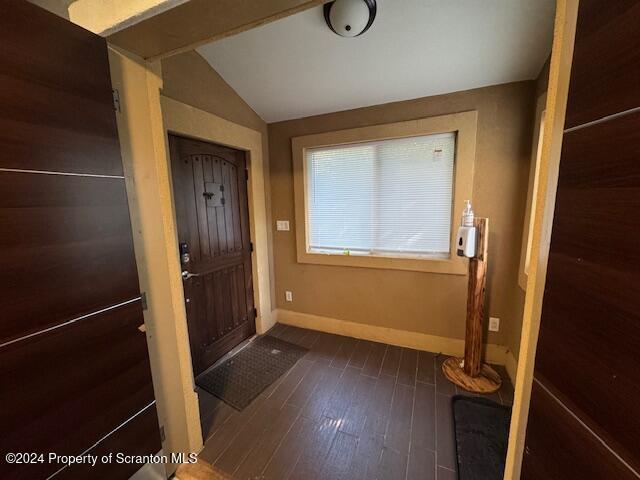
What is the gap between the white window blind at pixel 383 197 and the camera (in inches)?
88.6

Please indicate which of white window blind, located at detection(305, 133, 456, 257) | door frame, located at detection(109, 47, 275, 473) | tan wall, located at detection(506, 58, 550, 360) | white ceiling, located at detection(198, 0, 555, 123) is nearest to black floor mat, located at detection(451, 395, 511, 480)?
tan wall, located at detection(506, 58, 550, 360)

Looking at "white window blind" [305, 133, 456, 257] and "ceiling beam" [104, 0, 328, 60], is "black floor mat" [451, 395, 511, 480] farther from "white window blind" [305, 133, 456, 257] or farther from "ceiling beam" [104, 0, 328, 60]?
"ceiling beam" [104, 0, 328, 60]

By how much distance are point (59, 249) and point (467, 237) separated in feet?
7.38

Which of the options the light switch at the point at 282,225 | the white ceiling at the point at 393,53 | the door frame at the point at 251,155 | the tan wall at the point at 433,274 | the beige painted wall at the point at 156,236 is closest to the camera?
the beige painted wall at the point at 156,236

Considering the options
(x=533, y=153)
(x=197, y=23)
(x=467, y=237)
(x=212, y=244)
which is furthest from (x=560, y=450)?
(x=212, y=244)

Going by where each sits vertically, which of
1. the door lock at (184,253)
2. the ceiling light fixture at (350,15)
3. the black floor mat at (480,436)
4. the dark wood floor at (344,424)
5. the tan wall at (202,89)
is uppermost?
the ceiling light fixture at (350,15)

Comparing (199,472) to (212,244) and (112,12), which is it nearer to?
(212,244)

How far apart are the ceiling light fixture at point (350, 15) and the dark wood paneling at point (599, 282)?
1.43 meters

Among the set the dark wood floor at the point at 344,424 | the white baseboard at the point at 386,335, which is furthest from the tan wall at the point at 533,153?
the dark wood floor at the point at 344,424

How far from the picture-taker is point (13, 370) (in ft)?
2.46

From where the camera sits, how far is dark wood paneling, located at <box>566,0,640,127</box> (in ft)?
1.48

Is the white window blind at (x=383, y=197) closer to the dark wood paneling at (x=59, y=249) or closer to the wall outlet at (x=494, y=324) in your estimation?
the wall outlet at (x=494, y=324)

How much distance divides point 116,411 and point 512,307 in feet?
8.79

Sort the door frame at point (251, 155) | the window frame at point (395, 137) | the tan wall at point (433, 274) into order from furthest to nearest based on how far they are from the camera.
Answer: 1. the window frame at point (395, 137)
2. the tan wall at point (433, 274)
3. the door frame at point (251, 155)
